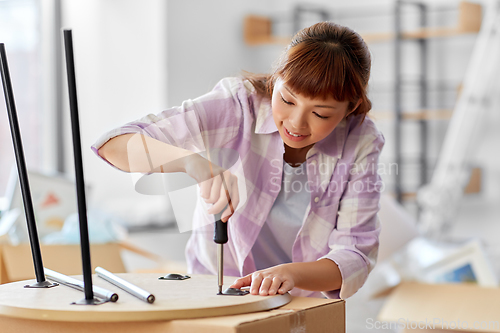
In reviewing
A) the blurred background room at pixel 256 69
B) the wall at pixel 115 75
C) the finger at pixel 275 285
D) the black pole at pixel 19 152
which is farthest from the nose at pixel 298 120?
the wall at pixel 115 75

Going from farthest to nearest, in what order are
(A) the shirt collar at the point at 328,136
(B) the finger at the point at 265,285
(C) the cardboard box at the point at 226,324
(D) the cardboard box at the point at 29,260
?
1. (D) the cardboard box at the point at 29,260
2. (A) the shirt collar at the point at 328,136
3. (B) the finger at the point at 265,285
4. (C) the cardboard box at the point at 226,324

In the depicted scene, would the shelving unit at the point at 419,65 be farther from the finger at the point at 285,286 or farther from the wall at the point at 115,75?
the finger at the point at 285,286

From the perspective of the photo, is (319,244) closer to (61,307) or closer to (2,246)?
(61,307)

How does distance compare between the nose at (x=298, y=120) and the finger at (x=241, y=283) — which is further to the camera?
the nose at (x=298, y=120)

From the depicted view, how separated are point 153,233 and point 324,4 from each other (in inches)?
71.9

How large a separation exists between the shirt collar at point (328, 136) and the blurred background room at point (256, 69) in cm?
105

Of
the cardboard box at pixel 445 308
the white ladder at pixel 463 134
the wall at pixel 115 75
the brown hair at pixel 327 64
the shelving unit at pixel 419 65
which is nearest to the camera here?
the brown hair at pixel 327 64

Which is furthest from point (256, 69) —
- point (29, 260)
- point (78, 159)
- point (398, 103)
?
point (78, 159)

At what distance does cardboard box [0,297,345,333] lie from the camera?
23.8 inches

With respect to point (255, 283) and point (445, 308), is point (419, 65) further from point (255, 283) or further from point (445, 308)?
point (255, 283)

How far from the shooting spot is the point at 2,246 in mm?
1569

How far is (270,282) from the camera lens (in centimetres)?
73

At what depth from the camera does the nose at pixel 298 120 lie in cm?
85

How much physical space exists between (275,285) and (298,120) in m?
0.26
